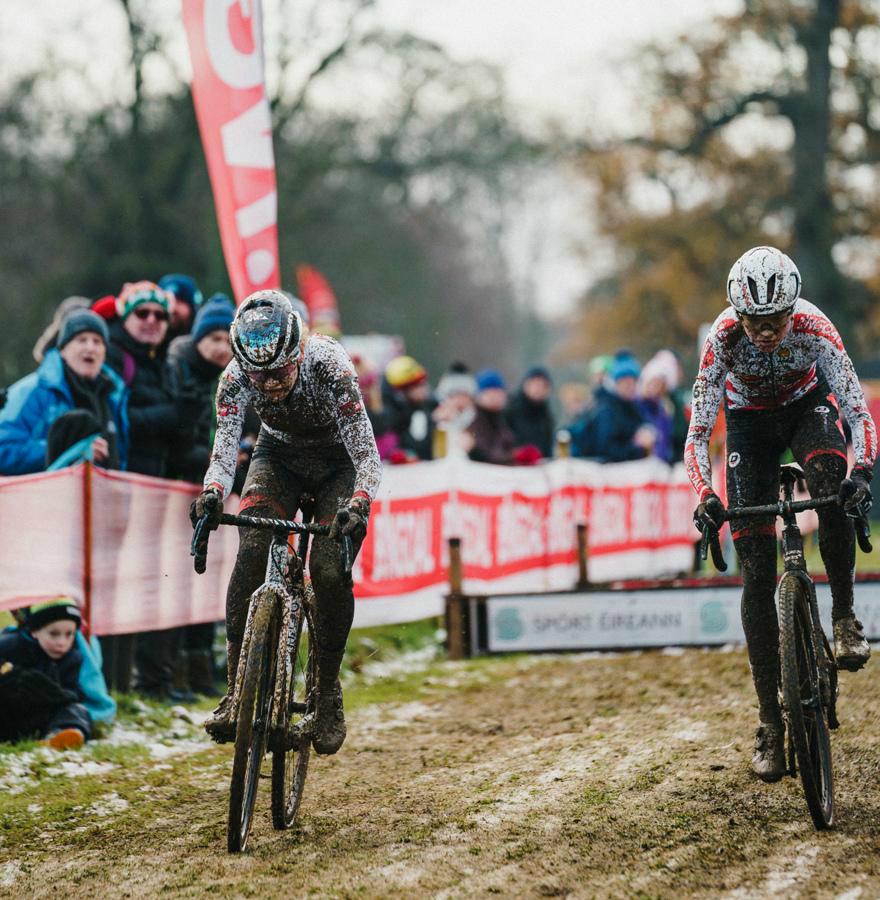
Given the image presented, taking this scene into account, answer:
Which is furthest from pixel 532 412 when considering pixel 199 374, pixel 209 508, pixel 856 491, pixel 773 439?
pixel 209 508

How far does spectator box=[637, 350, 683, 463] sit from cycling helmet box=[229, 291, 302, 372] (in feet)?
36.1

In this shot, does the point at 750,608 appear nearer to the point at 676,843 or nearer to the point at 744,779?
the point at 744,779

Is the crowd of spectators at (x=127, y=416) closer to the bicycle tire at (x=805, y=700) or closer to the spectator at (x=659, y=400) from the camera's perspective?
the bicycle tire at (x=805, y=700)

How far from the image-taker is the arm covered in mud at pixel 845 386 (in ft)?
20.5

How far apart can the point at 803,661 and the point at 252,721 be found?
2.20 metres

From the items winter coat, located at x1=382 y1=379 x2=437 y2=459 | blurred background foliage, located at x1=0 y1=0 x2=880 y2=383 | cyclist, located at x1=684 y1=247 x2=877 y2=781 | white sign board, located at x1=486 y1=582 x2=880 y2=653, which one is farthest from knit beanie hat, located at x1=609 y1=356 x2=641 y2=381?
blurred background foliage, located at x1=0 y1=0 x2=880 y2=383

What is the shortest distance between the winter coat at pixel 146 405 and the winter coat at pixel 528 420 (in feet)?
21.6

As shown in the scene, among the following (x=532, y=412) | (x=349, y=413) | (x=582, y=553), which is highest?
(x=532, y=412)

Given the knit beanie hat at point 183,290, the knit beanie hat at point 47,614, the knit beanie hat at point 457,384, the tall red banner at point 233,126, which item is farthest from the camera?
the knit beanie hat at point 457,384

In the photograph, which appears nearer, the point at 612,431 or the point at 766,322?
the point at 766,322

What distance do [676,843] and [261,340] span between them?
249 cm

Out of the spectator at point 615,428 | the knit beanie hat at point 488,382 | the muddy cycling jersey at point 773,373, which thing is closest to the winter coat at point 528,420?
the spectator at point 615,428

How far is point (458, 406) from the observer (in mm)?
16484

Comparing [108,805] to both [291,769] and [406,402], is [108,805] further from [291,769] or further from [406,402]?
[406,402]
